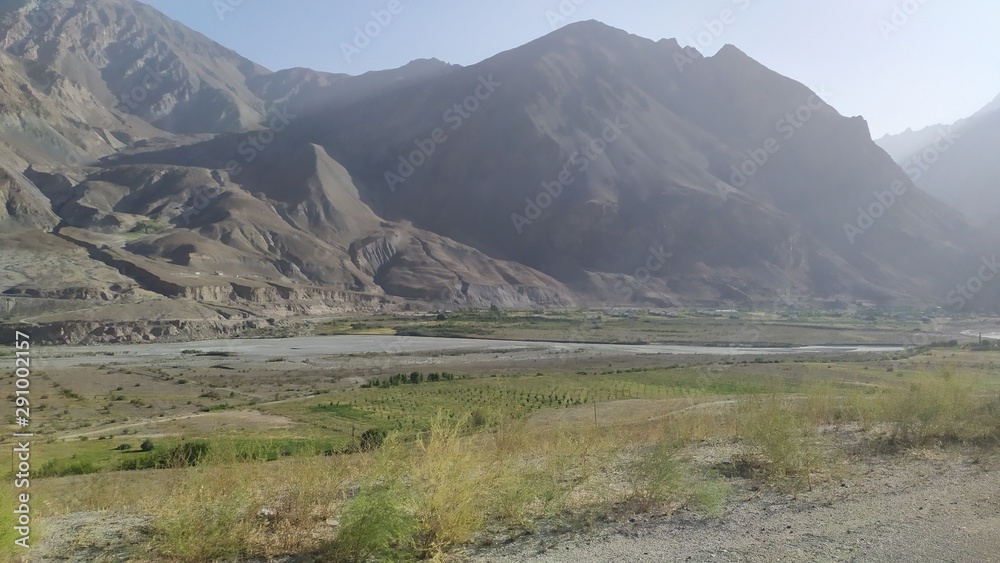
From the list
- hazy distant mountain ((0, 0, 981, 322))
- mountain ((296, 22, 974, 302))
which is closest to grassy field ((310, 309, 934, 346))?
hazy distant mountain ((0, 0, 981, 322))

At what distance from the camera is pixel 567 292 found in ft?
467

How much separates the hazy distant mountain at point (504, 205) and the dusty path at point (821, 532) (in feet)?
315

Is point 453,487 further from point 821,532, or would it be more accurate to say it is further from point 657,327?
point 657,327

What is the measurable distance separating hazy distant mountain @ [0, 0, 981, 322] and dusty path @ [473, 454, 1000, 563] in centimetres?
9605

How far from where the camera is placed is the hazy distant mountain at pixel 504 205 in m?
123

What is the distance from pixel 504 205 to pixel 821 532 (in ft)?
537

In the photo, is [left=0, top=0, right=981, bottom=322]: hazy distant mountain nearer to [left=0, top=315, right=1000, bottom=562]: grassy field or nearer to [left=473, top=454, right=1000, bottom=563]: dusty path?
[left=0, top=315, right=1000, bottom=562]: grassy field

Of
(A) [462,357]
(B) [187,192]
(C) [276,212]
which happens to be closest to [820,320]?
(A) [462,357]

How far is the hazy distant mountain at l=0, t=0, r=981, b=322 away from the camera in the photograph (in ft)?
403

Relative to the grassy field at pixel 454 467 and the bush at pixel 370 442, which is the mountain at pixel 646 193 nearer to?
the grassy field at pixel 454 467

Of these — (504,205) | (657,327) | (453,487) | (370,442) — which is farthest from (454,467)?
(504,205)

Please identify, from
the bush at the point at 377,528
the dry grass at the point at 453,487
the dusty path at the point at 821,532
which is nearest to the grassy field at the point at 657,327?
the dry grass at the point at 453,487

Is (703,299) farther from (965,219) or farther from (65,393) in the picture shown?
(65,393)

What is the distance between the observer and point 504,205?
170 meters
